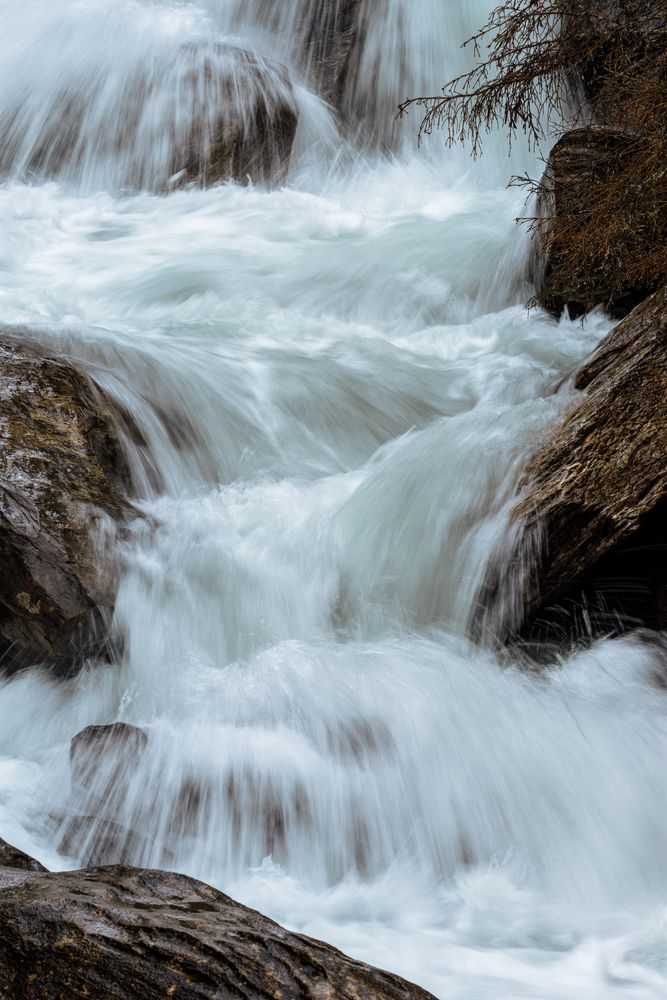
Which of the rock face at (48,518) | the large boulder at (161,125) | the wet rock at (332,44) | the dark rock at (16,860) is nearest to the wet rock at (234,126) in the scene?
the large boulder at (161,125)

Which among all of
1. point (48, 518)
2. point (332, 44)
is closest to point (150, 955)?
point (48, 518)

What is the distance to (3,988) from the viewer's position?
2113mm

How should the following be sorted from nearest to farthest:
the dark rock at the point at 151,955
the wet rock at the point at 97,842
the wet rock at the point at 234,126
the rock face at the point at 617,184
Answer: the dark rock at the point at 151,955
the wet rock at the point at 97,842
the rock face at the point at 617,184
the wet rock at the point at 234,126

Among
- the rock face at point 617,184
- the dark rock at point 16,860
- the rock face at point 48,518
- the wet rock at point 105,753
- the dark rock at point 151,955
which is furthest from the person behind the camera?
the rock face at point 617,184

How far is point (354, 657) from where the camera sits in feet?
15.1

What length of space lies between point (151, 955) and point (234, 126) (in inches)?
417

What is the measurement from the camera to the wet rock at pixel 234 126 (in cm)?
1127

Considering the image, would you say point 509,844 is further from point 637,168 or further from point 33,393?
point 637,168

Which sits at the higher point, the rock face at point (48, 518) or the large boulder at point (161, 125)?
the large boulder at point (161, 125)

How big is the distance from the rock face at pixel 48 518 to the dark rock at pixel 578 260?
3.17m

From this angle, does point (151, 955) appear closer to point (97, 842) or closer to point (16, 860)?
point (16, 860)

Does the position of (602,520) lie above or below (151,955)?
A: above

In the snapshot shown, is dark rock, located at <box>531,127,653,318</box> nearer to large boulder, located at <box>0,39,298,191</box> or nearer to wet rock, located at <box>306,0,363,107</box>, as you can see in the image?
large boulder, located at <box>0,39,298,191</box>

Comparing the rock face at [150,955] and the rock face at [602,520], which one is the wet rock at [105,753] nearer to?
the rock face at [150,955]
